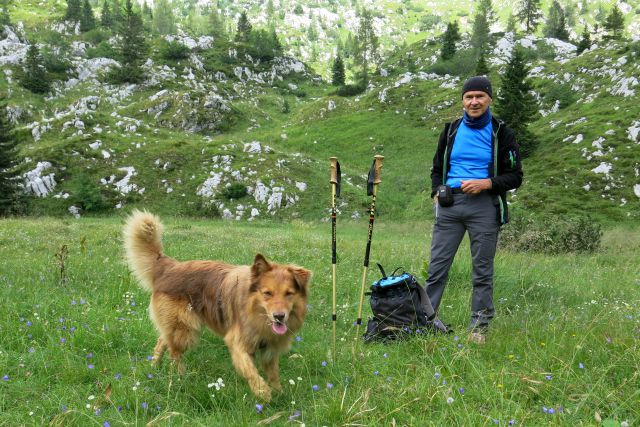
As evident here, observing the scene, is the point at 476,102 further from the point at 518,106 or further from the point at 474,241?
the point at 518,106

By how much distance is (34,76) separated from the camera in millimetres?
64312

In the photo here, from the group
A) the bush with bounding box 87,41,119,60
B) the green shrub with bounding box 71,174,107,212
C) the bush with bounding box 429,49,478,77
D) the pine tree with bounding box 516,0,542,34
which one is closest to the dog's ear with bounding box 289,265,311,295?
the green shrub with bounding box 71,174,107,212

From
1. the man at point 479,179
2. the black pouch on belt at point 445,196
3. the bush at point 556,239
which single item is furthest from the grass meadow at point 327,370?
the bush at point 556,239

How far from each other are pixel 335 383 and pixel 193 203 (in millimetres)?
31505

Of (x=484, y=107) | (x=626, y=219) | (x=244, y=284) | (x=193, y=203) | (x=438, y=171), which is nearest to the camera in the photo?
(x=244, y=284)

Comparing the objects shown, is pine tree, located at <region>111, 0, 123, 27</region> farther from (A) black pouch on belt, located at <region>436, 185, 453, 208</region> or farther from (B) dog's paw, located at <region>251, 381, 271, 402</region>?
(B) dog's paw, located at <region>251, 381, 271, 402</region>

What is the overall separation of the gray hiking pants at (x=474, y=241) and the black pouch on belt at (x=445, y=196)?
109 millimetres

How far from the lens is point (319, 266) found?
10906 millimetres

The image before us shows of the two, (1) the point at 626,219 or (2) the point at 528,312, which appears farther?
(1) the point at 626,219

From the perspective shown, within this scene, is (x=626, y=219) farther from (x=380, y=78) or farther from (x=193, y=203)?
(x=380, y=78)

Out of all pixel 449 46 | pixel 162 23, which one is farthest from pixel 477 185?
pixel 162 23

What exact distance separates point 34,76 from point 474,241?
78834mm

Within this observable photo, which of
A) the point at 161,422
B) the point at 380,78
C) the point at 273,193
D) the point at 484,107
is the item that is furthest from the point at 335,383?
the point at 380,78

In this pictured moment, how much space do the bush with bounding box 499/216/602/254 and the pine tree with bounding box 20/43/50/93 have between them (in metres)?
73.5
